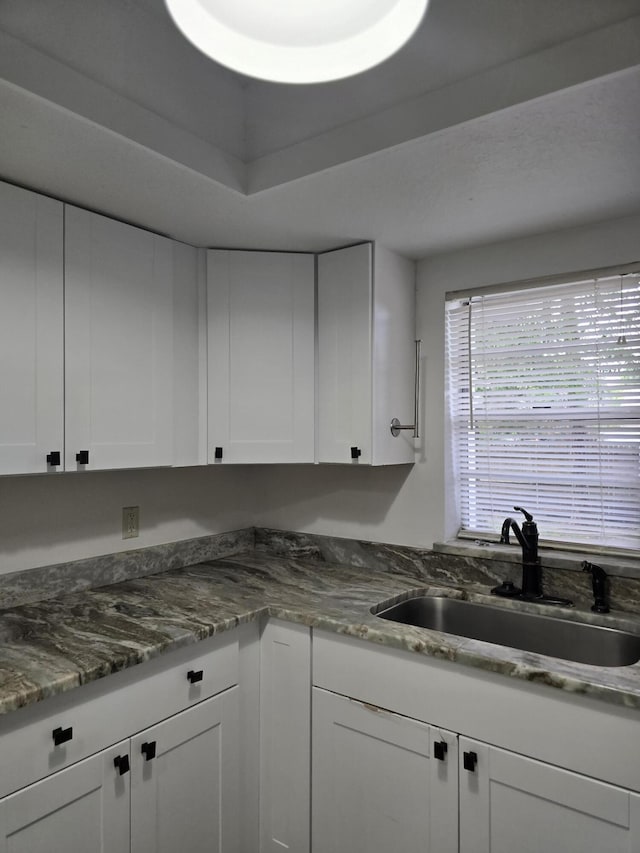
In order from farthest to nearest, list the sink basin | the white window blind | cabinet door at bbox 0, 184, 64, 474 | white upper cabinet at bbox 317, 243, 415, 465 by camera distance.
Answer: white upper cabinet at bbox 317, 243, 415, 465
the white window blind
the sink basin
cabinet door at bbox 0, 184, 64, 474

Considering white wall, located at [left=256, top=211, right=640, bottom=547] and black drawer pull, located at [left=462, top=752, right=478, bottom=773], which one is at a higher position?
white wall, located at [left=256, top=211, right=640, bottom=547]

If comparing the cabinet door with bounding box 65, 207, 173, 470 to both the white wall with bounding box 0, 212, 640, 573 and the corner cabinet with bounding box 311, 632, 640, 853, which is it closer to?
the white wall with bounding box 0, 212, 640, 573

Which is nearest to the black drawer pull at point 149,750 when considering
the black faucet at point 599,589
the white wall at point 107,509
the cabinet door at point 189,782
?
the cabinet door at point 189,782

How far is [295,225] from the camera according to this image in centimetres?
201

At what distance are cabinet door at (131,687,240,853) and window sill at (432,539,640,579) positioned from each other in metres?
0.97

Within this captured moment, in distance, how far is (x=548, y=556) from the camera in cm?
202

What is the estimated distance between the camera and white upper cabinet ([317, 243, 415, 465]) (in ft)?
7.08

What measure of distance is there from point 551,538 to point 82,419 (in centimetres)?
169

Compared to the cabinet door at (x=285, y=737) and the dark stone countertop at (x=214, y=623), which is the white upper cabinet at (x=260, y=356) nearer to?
the dark stone countertop at (x=214, y=623)

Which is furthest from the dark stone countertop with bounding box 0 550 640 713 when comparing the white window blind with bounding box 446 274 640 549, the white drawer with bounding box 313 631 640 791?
the white window blind with bounding box 446 274 640 549

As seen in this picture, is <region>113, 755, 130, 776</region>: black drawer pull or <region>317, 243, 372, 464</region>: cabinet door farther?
<region>317, 243, 372, 464</region>: cabinet door

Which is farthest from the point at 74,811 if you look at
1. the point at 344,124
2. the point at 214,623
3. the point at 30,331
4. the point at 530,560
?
the point at 344,124

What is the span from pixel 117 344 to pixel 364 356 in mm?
880

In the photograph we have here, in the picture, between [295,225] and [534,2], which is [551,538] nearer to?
[295,225]
